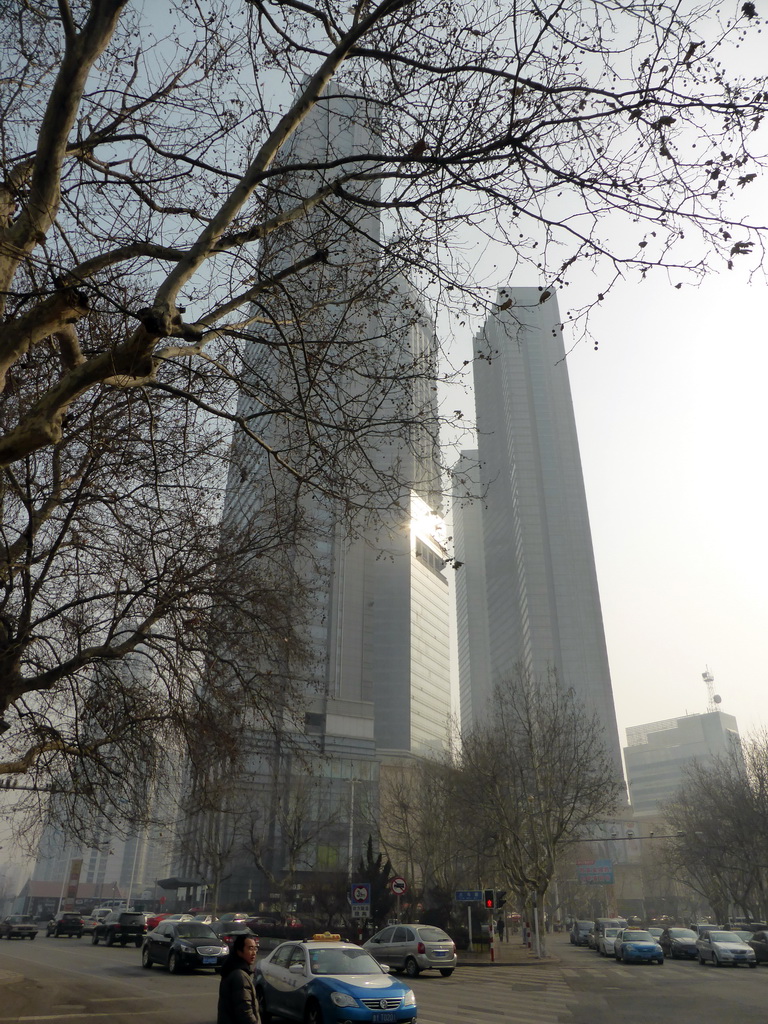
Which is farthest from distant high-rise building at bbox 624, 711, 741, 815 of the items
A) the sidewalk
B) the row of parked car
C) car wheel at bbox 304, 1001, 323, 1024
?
car wheel at bbox 304, 1001, 323, 1024

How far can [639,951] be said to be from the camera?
1011 inches

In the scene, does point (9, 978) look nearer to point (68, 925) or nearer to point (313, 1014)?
point (313, 1014)

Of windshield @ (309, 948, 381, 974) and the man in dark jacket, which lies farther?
windshield @ (309, 948, 381, 974)

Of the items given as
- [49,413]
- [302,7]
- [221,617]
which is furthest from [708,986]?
[302,7]

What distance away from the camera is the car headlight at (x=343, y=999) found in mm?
9250

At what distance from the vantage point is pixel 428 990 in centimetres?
1581

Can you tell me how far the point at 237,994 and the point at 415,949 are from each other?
16418 mm

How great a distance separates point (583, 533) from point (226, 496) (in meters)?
159

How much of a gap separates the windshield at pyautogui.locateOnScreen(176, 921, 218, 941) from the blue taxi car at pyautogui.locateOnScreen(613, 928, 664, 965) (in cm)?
1564

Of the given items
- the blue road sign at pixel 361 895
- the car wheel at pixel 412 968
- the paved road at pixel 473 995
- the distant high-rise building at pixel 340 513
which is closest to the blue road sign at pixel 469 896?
the paved road at pixel 473 995

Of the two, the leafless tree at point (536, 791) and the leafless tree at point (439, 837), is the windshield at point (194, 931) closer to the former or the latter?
the leafless tree at point (536, 791)

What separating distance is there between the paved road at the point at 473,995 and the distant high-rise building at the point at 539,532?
122910 mm

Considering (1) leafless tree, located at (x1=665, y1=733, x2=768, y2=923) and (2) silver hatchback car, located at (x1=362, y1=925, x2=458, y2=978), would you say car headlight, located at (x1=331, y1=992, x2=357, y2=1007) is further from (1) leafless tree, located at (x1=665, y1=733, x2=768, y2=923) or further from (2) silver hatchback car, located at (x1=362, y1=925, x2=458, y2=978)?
(1) leafless tree, located at (x1=665, y1=733, x2=768, y2=923)

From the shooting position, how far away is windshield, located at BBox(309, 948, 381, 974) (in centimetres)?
1024
